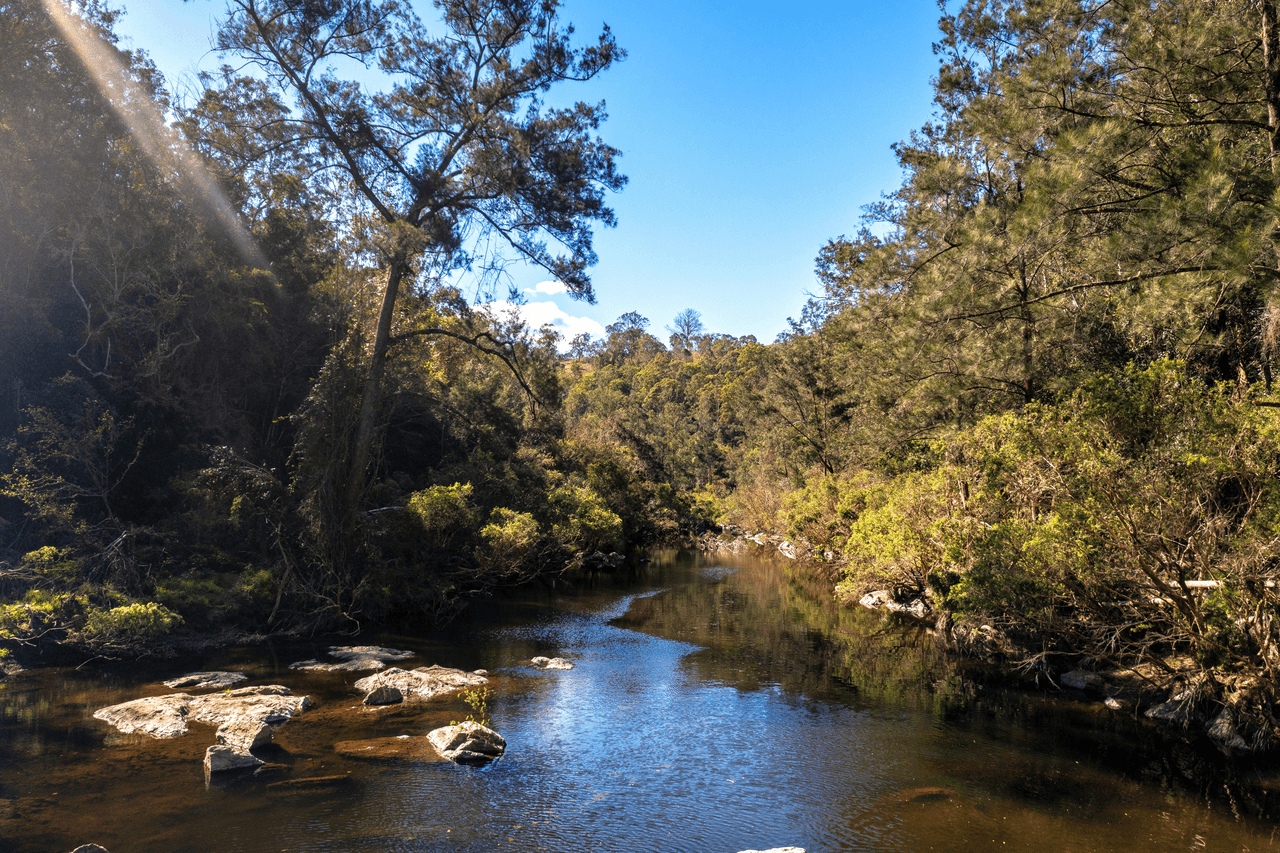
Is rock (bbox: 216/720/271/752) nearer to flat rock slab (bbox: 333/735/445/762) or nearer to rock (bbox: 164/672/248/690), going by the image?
flat rock slab (bbox: 333/735/445/762)

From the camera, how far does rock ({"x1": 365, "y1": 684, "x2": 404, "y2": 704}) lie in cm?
1127

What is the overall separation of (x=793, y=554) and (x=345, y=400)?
23.7 m

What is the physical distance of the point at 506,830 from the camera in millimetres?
7266

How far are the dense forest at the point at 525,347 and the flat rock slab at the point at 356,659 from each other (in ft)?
7.89

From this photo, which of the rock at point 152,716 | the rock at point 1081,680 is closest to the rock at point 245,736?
the rock at point 152,716

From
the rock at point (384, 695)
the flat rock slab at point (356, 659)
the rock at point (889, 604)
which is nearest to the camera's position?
the rock at point (384, 695)

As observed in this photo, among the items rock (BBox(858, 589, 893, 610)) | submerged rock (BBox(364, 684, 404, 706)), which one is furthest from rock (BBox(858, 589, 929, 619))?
submerged rock (BBox(364, 684, 404, 706))

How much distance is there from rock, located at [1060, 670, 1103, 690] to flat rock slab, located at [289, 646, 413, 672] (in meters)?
13.1

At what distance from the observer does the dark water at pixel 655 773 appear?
7.22 m

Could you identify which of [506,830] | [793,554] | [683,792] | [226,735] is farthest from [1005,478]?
[793,554]

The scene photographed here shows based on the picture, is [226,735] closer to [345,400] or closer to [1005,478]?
[345,400]

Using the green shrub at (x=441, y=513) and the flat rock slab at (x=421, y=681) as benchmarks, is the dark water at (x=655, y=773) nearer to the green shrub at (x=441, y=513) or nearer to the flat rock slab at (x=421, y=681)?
A: the flat rock slab at (x=421, y=681)

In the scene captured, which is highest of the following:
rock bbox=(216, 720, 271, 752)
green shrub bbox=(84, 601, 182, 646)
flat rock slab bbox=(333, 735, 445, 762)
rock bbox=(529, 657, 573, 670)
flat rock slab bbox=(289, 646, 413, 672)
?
green shrub bbox=(84, 601, 182, 646)

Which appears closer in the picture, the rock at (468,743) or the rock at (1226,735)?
the rock at (468,743)
